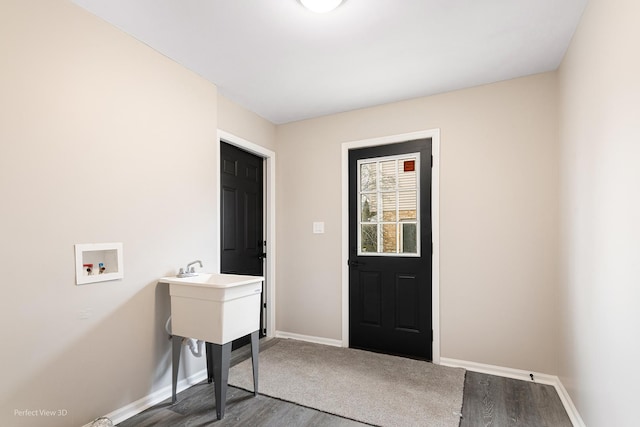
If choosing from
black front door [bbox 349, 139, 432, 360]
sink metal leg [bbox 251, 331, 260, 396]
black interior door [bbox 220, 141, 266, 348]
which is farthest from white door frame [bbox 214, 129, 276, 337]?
sink metal leg [bbox 251, 331, 260, 396]

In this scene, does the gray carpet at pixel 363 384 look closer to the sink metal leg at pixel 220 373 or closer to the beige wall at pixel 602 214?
the sink metal leg at pixel 220 373

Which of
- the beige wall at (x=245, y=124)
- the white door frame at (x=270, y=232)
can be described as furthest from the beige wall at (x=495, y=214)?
the beige wall at (x=245, y=124)

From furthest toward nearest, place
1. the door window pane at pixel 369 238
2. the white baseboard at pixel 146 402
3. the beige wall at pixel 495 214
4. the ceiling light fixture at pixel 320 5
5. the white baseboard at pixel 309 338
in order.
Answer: the white baseboard at pixel 309 338 < the door window pane at pixel 369 238 < the beige wall at pixel 495 214 < the white baseboard at pixel 146 402 < the ceiling light fixture at pixel 320 5

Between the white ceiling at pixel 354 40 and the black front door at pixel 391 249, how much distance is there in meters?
0.69

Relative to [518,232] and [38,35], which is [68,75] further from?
[518,232]

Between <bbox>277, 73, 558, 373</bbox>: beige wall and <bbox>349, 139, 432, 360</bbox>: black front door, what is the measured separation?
0.16m

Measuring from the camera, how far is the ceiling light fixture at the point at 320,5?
1771 mm

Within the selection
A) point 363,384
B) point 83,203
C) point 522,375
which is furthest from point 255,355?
point 522,375

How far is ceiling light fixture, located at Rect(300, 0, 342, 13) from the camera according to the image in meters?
1.77

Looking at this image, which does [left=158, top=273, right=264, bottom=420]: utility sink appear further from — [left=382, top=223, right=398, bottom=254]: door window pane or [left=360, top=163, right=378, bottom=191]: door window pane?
[left=360, top=163, right=378, bottom=191]: door window pane

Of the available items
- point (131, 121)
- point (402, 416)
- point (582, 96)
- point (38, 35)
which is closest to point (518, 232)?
point (582, 96)

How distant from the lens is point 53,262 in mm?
1721

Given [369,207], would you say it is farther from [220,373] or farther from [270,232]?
→ [220,373]

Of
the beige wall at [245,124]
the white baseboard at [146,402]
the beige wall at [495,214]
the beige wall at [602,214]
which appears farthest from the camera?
→ the beige wall at [245,124]
